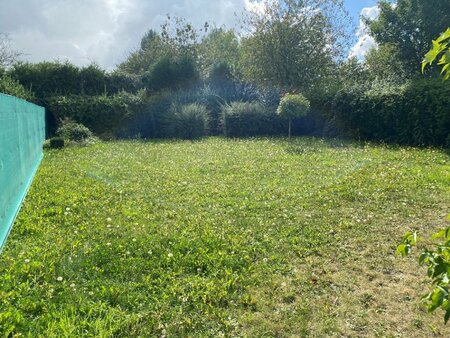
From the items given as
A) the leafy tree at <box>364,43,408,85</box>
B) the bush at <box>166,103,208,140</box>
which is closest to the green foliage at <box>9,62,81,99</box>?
the bush at <box>166,103,208,140</box>

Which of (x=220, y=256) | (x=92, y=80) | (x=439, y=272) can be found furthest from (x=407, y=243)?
(x=92, y=80)

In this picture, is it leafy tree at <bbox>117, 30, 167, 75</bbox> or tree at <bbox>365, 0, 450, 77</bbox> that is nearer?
tree at <bbox>365, 0, 450, 77</bbox>

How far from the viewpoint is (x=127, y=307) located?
9.16 feet

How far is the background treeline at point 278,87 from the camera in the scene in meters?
12.9

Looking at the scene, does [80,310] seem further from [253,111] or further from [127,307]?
[253,111]

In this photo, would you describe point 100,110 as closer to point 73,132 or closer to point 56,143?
Answer: point 73,132

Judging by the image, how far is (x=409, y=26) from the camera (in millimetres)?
15484

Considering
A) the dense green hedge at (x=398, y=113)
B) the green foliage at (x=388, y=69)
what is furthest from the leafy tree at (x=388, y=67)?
the dense green hedge at (x=398, y=113)

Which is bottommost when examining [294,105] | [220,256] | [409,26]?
[220,256]

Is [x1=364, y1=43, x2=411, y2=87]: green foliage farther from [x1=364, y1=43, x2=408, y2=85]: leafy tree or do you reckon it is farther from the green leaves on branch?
the green leaves on branch

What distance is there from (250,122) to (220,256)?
1355cm

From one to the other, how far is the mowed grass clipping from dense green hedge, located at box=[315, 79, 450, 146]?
5.18 meters

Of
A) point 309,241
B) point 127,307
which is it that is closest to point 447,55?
point 127,307

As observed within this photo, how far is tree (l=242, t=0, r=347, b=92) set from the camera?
19234mm
